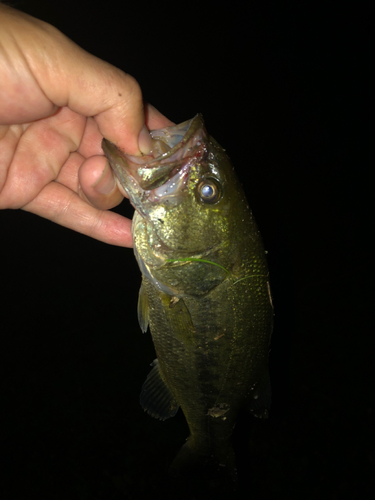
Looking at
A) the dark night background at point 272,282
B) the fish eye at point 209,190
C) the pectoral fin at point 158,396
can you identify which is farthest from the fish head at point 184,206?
the dark night background at point 272,282

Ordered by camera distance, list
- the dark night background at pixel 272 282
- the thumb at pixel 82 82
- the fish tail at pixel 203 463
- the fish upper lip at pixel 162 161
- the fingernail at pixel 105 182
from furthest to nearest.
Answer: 1. the dark night background at pixel 272 282
2. the fish tail at pixel 203 463
3. the fingernail at pixel 105 182
4. the fish upper lip at pixel 162 161
5. the thumb at pixel 82 82

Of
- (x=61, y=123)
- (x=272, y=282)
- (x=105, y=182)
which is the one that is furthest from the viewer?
(x=272, y=282)

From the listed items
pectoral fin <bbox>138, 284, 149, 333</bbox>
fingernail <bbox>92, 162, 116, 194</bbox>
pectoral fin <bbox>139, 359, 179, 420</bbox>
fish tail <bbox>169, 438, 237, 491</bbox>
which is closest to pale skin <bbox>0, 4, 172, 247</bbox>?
fingernail <bbox>92, 162, 116, 194</bbox>

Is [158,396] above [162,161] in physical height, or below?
below

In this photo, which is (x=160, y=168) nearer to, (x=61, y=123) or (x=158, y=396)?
(x=61, y=123)

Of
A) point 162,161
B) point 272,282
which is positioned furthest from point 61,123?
point 272,282

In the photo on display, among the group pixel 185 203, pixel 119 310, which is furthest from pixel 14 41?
Result: pixel 119 310

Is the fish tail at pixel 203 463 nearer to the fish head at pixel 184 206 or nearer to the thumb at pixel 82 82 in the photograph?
the fish head at pixel 184 206
